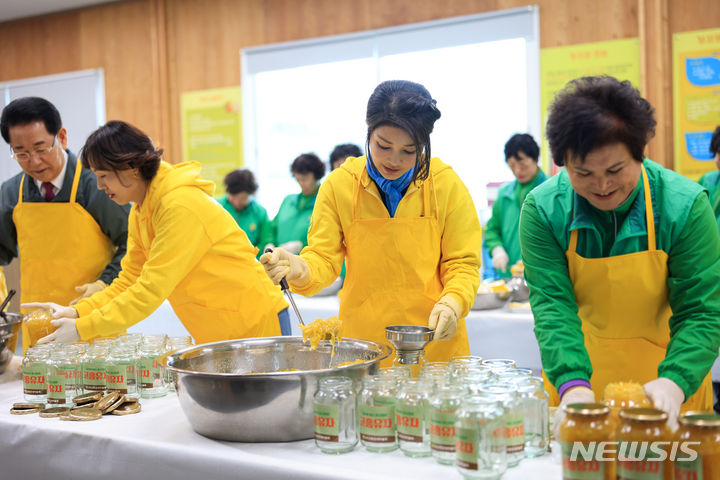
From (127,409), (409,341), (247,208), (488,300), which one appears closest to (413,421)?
(409,341)

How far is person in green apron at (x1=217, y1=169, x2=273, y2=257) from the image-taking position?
18.3 feet

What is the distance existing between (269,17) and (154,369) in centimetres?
530

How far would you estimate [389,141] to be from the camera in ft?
6.56

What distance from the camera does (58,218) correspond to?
9.47 ft

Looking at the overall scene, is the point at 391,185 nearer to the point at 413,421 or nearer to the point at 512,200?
the point at 413,421

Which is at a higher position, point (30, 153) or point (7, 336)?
point (30, 153)

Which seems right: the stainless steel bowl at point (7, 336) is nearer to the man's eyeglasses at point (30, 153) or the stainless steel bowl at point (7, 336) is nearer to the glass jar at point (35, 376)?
the glass jar at point (35, 376)

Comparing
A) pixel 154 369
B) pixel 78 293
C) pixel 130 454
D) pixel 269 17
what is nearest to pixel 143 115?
pixel 269 17

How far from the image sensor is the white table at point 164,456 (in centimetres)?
140

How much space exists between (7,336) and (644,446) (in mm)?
2191

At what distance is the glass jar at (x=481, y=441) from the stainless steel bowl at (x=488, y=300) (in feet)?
7.76

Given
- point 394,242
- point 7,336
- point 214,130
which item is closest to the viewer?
point 394,242

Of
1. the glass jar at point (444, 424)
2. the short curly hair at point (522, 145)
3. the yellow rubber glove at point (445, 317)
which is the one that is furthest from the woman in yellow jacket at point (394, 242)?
the short curly hair at point (522, 145)

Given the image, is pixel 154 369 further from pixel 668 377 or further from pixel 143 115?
pixel 143 115
